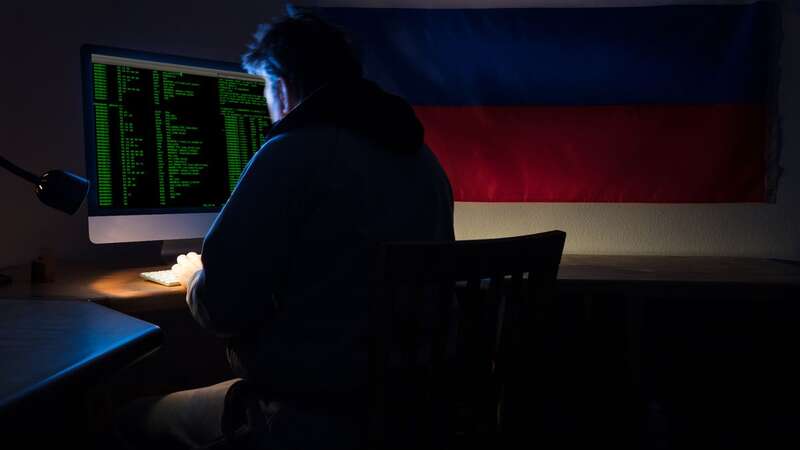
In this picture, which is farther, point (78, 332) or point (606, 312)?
point (606, 312)

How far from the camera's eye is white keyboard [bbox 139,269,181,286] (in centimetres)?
134

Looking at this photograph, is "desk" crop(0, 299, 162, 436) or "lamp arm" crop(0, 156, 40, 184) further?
"lamp arm" crop(0, 156, 40, 184)

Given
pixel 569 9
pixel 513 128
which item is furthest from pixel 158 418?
pixel 569 9

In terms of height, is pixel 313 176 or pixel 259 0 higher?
pixel 259 0

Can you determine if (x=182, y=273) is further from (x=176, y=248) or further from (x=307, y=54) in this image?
(x=307, y=54)

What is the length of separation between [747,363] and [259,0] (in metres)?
1.93

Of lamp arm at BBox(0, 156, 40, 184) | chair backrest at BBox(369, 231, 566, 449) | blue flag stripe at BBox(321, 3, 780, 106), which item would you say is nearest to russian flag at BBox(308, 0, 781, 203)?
blue flag stripe at BBox(321, 3, 780, 106)

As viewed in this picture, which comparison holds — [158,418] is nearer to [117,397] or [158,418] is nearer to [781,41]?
[117,397]

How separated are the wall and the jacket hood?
0.97m

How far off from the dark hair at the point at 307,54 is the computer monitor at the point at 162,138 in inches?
→ 17.1

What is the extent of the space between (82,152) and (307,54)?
939 millimetres

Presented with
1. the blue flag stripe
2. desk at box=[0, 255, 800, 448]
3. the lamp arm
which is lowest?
desk at box=[0, 255, 800, 448]

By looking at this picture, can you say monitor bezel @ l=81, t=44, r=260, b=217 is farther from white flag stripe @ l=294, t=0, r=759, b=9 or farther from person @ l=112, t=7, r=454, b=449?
white flag stripe @ l=294, t=0, r=759, b=9

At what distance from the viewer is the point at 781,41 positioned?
201 cm
